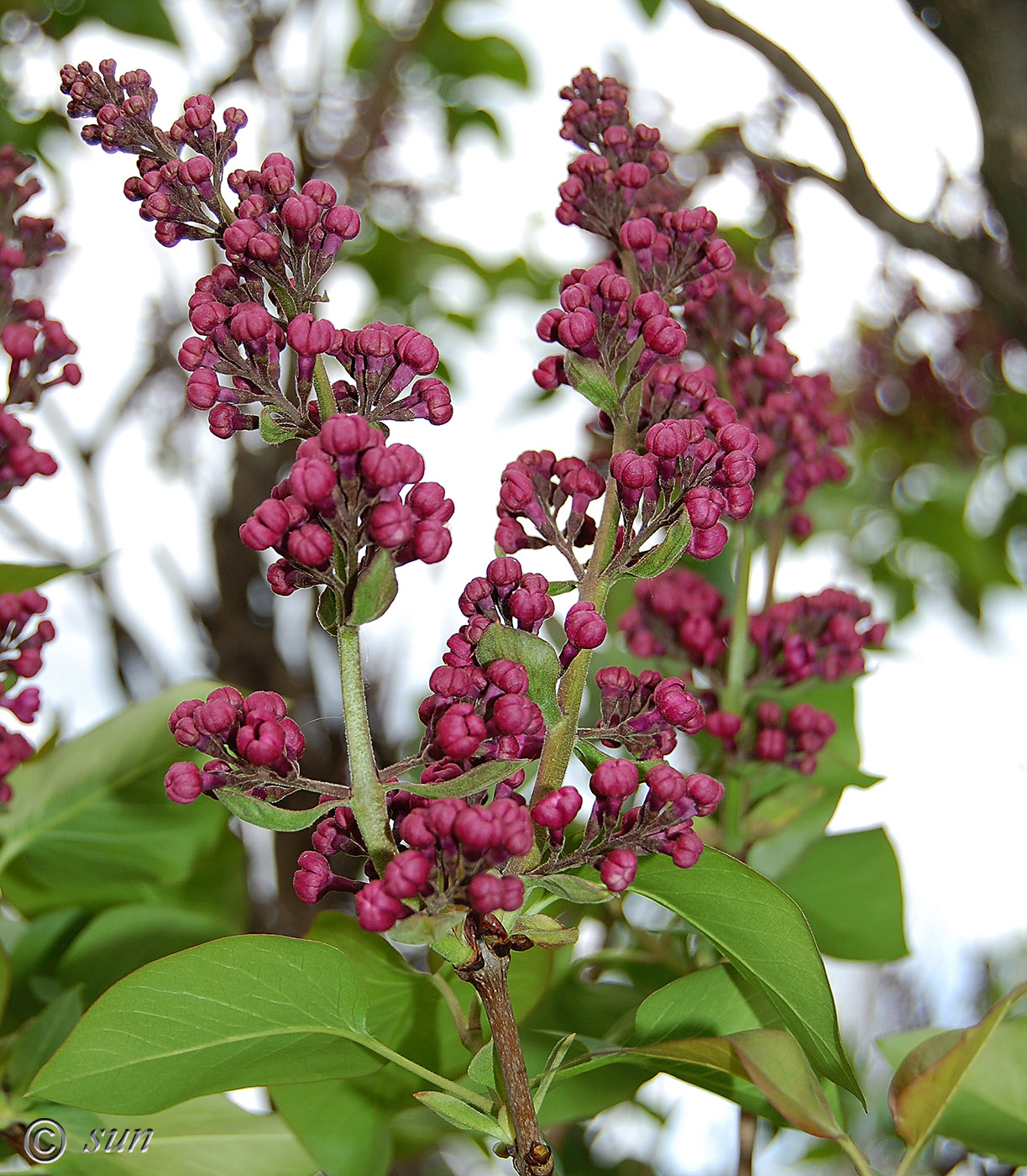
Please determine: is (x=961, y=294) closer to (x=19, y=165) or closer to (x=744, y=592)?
(x=744, y=592)

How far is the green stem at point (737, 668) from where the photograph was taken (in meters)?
0.48

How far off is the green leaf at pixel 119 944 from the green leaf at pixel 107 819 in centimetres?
3

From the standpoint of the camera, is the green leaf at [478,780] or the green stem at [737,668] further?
the green stem at [737,668]

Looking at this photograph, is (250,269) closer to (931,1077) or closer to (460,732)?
(460,732)

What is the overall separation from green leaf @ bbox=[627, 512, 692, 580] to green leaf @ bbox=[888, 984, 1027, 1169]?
15cm

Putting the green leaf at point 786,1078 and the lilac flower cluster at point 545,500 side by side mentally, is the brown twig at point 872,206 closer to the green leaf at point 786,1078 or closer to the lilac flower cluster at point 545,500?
the lilac flower cluster at point 545,500

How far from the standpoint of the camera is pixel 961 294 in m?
1.16

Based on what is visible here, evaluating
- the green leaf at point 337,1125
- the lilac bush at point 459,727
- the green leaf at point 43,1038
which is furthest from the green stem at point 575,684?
the green leaf at point 43,1038

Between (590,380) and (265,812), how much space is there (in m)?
0.15

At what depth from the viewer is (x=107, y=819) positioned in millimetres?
494

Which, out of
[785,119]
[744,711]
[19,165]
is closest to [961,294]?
[785,119]

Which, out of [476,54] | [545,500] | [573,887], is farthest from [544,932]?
[476,54]

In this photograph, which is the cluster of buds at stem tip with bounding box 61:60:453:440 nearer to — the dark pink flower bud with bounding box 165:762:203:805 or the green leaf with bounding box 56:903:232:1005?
the dark pink flower bud with bounding box 165:762:203:805

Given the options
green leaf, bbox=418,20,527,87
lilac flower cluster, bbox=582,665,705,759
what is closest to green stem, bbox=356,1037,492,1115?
lilac flower cluster, bbox=582,665,705,759
